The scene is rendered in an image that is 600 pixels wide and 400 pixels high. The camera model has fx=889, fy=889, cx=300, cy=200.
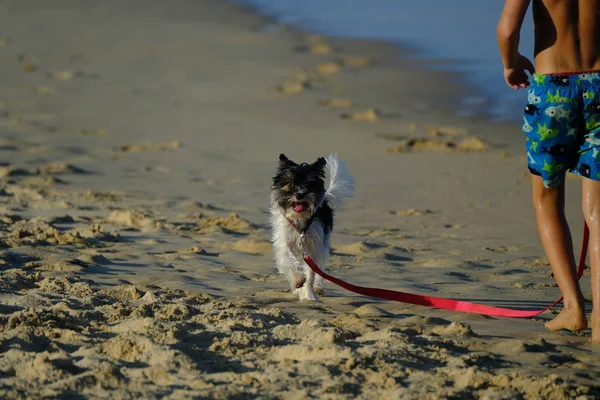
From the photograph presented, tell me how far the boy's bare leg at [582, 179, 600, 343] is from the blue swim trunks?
77 millimetres

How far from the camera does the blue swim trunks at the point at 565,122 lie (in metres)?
4.73

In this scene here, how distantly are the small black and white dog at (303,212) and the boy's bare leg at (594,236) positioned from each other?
6.30ft

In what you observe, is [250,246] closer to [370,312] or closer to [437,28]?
[370,312]

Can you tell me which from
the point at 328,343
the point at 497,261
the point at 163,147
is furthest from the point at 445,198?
the point at 328,343

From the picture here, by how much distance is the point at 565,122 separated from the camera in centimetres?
475

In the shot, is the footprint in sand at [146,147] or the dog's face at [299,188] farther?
the footprint in sand at [146,147]

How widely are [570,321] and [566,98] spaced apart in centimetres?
124

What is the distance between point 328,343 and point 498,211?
534 cm

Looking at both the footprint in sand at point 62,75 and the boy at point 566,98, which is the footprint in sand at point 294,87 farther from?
the boy at point 566,98

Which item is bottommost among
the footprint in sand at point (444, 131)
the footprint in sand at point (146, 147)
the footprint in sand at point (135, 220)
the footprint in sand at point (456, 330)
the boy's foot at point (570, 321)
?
the footprint in sand at point (456, 330)

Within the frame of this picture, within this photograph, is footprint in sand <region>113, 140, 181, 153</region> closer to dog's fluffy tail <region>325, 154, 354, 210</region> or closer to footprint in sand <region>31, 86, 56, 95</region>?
footprint in sand <region>31, 86, 56, 95</region>

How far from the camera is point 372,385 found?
3.95 metres

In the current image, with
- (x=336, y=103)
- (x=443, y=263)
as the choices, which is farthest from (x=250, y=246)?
(x=336, y=103)

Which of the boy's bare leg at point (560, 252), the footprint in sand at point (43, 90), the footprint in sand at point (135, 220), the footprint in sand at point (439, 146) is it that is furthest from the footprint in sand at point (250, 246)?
the footprint in sand at point (43, 90)
